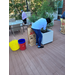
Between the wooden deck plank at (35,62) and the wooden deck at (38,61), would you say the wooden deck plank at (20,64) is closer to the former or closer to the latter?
the wooden deck at (38,61)

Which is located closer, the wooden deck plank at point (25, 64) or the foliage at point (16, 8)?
the wooden deck plank at point (25, 64)

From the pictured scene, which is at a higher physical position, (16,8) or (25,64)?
(16,8)

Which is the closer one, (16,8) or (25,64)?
(25,64)

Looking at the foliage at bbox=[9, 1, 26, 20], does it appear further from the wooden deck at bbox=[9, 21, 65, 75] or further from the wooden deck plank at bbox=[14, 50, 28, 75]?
the wooden deck plank at bbox=[14, 50, 28, 75]

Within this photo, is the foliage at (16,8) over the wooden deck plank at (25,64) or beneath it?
over

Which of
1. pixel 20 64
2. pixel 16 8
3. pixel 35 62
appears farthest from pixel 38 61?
pixel 16 8

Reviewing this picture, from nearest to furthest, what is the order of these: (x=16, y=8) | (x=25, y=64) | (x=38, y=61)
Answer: (x=25, y=64)
(x=38, y=61)
(x=16, y=8)

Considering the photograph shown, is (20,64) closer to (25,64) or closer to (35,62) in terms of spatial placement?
(25,64)

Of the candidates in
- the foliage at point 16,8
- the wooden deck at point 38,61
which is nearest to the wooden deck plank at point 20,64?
the wooden deck at point 38,61

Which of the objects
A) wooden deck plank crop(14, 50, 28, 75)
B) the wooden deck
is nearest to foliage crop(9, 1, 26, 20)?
the wooden deck
